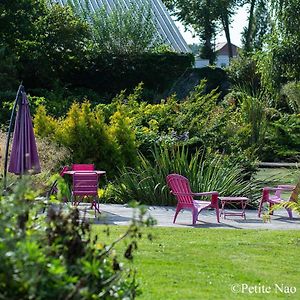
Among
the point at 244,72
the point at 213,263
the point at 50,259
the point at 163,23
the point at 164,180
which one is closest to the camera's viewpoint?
the point at 50,259

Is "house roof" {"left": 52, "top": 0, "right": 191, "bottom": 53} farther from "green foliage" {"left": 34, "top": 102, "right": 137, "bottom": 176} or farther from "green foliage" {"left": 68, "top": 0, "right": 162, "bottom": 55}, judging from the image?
"green foliage" {"left": 34, "top": 102, "right": 137, "bottom": 176}

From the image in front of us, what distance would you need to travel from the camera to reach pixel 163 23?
4559cm

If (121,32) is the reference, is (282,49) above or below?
below

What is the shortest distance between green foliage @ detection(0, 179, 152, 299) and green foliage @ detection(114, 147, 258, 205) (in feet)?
39.4

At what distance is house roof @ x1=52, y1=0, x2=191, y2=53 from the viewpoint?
4300 centimetres

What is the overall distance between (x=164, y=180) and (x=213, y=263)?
27.1ft

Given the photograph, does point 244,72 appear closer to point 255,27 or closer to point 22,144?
point 22,144

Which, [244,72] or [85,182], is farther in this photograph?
[244,72]

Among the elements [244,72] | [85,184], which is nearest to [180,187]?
[85,184]

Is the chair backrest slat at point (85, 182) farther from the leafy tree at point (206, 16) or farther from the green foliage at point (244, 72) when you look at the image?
the leafy tree at point (206, 16)

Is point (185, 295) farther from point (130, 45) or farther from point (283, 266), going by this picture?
point (130, 45)

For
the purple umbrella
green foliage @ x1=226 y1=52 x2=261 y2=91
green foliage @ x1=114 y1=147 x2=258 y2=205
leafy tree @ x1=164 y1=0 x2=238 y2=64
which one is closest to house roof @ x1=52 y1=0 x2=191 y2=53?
green foliage @ x1=226 y1=52 x2=261 y2=91

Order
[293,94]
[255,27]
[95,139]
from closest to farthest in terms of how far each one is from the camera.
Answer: [95,139] < [293,94] < [255,27]

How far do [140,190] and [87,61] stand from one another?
69.7 feet
